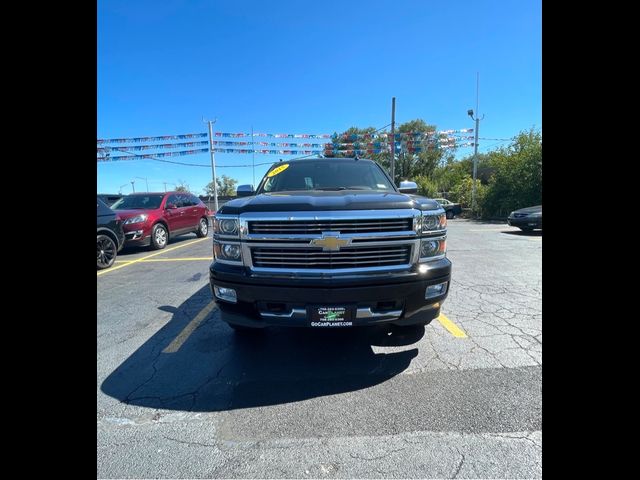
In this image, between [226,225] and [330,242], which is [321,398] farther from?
[226,225]

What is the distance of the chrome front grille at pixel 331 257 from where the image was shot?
2391 mm

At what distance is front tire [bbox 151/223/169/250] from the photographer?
376 inches

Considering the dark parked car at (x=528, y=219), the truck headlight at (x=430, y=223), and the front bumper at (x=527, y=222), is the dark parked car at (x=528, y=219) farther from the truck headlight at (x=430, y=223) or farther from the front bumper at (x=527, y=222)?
the truck headlight at (x=430, y=223)

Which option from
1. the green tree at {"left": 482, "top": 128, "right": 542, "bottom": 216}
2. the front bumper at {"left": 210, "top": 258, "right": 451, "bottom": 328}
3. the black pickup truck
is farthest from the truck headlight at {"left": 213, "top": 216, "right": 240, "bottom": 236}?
the green tree at {"left": 482, "top": 128, "right": 542, "bottom": 216}

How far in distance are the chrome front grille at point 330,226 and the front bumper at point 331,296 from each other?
0.36m

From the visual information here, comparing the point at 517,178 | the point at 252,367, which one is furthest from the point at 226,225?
the point at 517,178

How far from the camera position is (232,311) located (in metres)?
2.54

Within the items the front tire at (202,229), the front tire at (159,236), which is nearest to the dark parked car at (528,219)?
the front tire at (202,229)

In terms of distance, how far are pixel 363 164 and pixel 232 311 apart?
2845 millimetres

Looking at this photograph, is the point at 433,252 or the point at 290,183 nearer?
the point at 433,252
